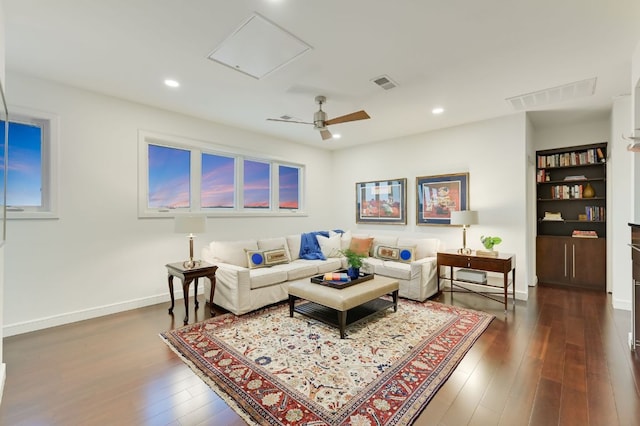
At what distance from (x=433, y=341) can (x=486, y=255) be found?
1.74 metres

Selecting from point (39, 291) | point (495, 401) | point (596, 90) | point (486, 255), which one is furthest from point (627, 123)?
point (39, 291)

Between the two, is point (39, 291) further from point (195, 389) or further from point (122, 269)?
point (195, 389)

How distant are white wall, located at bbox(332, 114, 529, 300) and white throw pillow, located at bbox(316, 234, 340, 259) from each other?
1.13 metres

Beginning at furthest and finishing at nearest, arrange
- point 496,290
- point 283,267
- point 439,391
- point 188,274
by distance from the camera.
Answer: point 496,290 < point 283,267 < point 188,274 < point 439,391

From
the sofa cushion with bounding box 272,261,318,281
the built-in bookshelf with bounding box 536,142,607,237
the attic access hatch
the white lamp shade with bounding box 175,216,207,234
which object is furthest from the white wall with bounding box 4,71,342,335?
the built-in bookshelf with bounding box 536,142,607,237

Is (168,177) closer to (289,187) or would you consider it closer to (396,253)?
(289,187)

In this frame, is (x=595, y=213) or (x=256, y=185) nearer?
(x=595, y=213)

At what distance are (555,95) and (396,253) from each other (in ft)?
9.41

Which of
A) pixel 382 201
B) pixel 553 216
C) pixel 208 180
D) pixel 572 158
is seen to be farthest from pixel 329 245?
pixel 572 158

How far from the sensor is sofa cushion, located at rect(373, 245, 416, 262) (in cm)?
450

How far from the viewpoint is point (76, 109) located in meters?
3.39

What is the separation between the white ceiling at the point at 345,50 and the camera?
2088 millimetres

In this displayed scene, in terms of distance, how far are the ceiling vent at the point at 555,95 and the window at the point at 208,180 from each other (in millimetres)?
3874

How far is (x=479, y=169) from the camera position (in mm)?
4605
